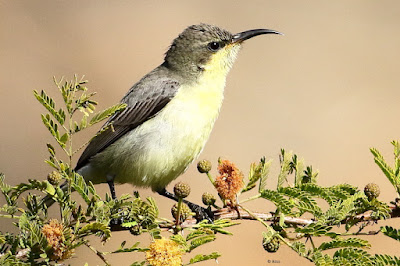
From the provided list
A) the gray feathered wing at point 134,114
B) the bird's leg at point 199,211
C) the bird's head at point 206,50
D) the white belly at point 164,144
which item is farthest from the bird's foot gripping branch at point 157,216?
the bird's head at point 206,50

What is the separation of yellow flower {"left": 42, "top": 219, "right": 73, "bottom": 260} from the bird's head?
2.99 meters

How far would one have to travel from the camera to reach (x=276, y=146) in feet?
36.1

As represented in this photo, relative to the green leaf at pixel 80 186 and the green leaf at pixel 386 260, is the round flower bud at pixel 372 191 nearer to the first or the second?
the green leaf at pixel 386 260

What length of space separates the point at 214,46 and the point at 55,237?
10.8ft

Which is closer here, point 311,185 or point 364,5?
point 311,185

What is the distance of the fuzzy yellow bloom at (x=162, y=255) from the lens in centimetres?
284

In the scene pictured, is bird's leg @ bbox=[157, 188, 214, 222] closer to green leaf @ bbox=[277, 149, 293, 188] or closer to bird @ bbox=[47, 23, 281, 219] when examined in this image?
bird @ bbox=[47, 23, 281, 219]

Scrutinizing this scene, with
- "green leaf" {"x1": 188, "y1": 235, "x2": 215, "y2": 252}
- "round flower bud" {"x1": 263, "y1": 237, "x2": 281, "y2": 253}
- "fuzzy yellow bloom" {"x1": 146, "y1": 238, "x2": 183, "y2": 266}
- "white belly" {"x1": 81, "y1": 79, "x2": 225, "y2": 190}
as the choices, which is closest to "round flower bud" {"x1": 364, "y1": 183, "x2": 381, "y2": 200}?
"round flower bud" {"x1": 263, "y1": 237, "x2": 281, "y2": 253}

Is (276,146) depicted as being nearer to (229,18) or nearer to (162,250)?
(229,18)

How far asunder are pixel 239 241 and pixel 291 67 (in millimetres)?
4932

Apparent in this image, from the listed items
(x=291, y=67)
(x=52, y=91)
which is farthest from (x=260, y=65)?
(x=52, y=91)

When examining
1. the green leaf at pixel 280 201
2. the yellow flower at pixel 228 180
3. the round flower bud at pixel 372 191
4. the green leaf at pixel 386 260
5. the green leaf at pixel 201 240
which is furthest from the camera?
the yellow flower at pixel 228 180

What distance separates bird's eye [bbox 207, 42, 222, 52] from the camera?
5777mm

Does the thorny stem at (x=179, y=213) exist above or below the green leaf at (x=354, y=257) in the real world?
below
